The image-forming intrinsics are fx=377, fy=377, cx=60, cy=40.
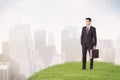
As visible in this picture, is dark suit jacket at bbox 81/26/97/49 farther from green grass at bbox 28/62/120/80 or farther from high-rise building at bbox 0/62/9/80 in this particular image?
high-rise building at bbox 0/62/9/80

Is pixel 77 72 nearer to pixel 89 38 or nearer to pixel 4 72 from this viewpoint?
pixel 89 38

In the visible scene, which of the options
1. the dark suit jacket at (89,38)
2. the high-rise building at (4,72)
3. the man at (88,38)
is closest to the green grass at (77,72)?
the man at (88,38)

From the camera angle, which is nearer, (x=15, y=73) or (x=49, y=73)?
(x=49, y=73)

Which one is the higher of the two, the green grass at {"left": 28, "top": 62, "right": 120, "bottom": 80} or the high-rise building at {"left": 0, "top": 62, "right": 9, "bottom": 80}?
the green grass at {"left": 28, "top": 62, "right": 120, "bottom": 80}

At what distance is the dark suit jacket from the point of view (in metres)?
12.1

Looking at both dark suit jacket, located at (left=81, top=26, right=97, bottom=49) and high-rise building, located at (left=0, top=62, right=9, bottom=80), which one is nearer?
dark suit jacket, located at (left=81, top=26, right=97, bottom=49)

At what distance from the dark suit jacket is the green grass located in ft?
3.23

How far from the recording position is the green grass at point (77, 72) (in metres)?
12.2

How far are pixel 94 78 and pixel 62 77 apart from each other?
1.08m

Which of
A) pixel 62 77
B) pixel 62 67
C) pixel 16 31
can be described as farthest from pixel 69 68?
pixel 16 31

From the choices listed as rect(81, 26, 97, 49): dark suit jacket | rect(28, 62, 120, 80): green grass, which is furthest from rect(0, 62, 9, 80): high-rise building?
rect(81, 26, 97, 49): dark suit jacket

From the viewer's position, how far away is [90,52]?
39.5 feet

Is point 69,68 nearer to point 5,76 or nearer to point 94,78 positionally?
point 94,78

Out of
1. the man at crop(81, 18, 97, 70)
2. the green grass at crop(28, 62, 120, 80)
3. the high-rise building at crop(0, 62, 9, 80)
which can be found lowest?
the high-rise building at crop(0, 62, 9, 80)
